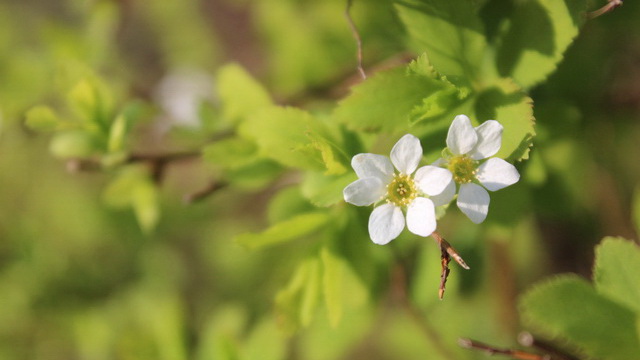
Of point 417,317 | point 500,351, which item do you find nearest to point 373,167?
point 500,351

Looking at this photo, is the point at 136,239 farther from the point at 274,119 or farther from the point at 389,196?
the point at 389,196

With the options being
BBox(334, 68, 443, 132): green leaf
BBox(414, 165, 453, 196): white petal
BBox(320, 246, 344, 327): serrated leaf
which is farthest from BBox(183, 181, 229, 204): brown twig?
BBox(414, 165, 453, 196): white petal

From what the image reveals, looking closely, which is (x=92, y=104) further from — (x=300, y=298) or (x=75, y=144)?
(x=300, y=298)

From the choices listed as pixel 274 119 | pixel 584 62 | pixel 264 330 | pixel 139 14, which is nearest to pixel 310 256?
pixel 274 119

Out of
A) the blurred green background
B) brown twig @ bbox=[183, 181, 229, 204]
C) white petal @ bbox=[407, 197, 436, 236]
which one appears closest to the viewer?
white petal @ bbox=[407, 197, 436, 236]

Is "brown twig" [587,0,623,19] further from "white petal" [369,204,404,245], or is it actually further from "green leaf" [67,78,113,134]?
"green leaf" [67,78,113,134]

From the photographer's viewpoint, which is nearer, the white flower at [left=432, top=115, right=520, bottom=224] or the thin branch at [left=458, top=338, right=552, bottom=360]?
the white flower at [left=432, top=115, right=520, bottom=224]

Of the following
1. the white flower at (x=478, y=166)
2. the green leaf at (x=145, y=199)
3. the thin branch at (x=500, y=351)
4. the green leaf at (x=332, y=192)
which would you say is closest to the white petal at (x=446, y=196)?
the white flower at (x=478, y=166)
